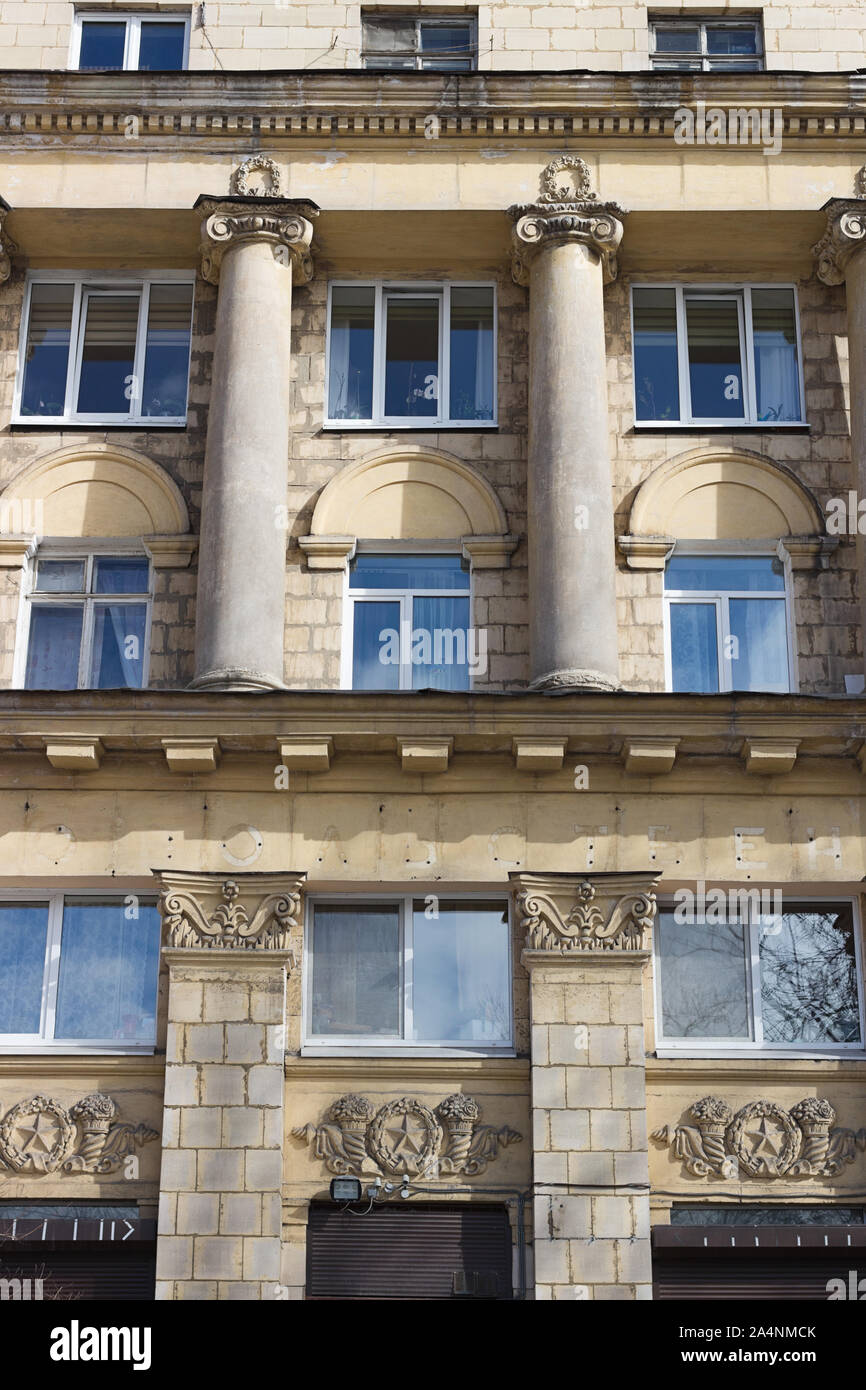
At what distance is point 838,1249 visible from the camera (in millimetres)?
17875

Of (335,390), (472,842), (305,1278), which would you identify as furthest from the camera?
(335,390)

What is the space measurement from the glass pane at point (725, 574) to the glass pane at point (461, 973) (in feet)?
13.9

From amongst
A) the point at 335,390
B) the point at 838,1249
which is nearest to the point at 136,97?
the point at 335,390

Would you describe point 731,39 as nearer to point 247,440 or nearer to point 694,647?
point 694,647

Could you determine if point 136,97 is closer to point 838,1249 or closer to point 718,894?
point 718,894

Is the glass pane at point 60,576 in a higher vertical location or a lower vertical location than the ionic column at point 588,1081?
higher

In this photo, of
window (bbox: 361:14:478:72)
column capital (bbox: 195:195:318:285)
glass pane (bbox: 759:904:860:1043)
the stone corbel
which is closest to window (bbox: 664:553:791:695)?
glass pane (bbox: 759:904:860:1043)

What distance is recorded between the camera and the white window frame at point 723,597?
2055 centimetres

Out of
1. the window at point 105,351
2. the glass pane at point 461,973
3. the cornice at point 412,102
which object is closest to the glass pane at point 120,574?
the window at point 105,351

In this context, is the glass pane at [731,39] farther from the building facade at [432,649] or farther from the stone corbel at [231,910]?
the stone corbel at [231,910]

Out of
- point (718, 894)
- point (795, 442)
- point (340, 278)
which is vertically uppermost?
point (340, 278)

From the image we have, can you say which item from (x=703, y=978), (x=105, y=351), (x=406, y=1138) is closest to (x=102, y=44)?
(x=105, y=351)
